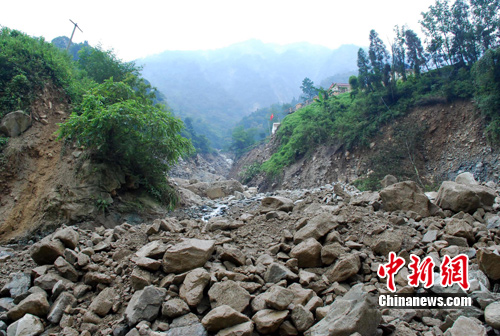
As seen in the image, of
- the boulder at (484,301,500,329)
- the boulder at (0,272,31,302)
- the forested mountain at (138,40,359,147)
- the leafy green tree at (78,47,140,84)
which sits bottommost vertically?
the boulder at (484,301,500,329)

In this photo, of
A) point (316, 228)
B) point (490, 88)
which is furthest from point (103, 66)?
point (490, 88)

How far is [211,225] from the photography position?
5332mm

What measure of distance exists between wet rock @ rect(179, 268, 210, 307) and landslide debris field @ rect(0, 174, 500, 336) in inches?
0.4

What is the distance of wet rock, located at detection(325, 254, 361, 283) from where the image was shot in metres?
3.47

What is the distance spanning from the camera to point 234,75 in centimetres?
14375

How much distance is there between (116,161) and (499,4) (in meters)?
23.8

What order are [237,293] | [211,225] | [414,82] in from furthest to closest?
1. [414,82]
2. [211,225]
3. [237,293]

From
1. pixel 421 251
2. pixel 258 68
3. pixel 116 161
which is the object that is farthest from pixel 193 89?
pixel 421 251

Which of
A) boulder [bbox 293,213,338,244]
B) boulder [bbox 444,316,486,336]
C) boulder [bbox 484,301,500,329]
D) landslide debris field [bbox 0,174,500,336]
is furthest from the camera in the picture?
boulder [bbox 293,213,338,244]

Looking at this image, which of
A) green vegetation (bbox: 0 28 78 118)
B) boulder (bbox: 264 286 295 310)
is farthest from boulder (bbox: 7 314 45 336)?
green vegetation (bbox: 0 28 78 118)

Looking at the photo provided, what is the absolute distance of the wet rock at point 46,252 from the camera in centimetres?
427

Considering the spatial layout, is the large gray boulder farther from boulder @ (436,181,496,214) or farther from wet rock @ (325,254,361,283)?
boulder @ (436,181,496,214)

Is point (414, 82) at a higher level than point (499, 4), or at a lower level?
lower

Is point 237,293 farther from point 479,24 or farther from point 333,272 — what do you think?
point 479,24
